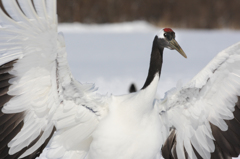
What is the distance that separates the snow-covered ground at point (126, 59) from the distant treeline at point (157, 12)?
5.16 m

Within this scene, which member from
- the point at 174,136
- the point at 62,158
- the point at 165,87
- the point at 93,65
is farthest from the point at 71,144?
the point at 93,65

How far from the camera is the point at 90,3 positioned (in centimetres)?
2145

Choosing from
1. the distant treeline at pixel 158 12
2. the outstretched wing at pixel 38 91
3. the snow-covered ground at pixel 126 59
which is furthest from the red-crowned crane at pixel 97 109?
the distant treeline at pixel 158 12

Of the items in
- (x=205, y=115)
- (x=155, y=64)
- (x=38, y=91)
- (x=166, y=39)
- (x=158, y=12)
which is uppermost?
(x=166, y=39)

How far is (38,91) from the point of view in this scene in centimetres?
319

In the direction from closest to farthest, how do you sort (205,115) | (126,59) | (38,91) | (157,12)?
(38,91), (205,115), (126,59), (157,12)

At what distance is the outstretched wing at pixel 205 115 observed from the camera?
3.38 metres

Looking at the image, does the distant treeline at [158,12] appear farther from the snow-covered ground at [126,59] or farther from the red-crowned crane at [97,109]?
the red-crowned crane at [97,109]

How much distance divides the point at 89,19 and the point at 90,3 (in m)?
1.16

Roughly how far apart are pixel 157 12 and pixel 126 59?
1182 cm

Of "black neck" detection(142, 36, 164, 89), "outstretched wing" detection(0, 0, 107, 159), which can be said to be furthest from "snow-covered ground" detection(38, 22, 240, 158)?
"outstretched wing" detection(0, 0, 107, 159)

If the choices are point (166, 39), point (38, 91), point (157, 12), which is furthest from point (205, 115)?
point (157, 12)

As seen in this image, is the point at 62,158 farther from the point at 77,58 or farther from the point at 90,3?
the point at 90,3

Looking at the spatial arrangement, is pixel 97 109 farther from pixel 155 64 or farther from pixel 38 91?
pixel 155 64
